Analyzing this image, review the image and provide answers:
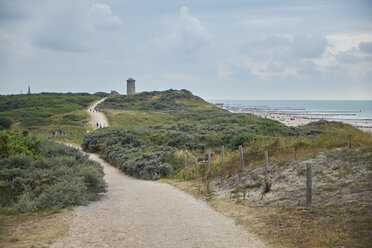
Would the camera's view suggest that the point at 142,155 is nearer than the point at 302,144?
No

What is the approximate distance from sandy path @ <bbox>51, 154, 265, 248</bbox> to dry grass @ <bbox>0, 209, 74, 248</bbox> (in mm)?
302

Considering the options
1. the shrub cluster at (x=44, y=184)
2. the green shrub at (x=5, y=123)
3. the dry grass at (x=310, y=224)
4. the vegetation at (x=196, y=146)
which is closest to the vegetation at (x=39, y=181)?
the shrub cluster at (x=44, y=184)

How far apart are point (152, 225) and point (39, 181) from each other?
5286 millimetres

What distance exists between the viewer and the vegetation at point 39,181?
1094cm

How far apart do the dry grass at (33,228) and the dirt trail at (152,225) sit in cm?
29

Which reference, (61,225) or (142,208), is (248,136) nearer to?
(142,208)

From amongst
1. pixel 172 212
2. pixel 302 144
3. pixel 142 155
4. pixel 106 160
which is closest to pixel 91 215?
pixel 172 212

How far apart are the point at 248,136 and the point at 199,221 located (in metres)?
15.8

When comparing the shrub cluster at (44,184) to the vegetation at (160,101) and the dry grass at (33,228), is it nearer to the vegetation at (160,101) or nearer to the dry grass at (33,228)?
the dry grass at (33,228)

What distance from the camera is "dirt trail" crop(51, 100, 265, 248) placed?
25.4ft

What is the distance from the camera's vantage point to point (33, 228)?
28.8 feet

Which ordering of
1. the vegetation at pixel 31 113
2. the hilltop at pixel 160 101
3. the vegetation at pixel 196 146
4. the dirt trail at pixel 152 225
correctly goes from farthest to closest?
the hilltop at pixel 160 101
the vegetation at pixel 31 113
the vegetation at pixel 196 146
the dirt trail at pixel 152 225

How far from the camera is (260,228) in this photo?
28.0 ft

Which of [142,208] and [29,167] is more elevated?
[29,167]
